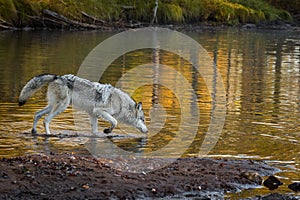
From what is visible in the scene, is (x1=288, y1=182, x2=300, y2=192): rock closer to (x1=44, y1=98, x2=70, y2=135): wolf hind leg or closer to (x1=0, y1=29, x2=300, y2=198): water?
(x1=0, y1=29, x2=300, y2=198): water

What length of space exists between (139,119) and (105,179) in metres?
4.76

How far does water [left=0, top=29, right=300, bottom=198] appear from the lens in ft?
40.8

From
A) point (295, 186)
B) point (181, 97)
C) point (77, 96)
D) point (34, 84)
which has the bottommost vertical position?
point (181, 97)

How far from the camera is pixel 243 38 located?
168ft

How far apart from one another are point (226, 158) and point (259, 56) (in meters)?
25.4

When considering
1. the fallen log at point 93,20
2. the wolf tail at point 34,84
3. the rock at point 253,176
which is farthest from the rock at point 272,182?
the fallen log at point 93,20

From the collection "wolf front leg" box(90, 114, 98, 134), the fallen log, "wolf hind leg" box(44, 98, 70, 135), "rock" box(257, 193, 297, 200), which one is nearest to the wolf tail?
Answer: "wolf hind leg" box(44, 98, 70, 135)

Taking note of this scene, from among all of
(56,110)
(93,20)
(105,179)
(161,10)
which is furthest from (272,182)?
(161,10)

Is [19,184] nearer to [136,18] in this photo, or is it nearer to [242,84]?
[242,84]

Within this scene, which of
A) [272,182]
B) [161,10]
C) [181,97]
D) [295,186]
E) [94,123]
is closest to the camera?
[295,186]

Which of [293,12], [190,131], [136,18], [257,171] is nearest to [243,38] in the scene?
[136,18]

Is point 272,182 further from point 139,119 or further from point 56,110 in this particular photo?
point 56,110

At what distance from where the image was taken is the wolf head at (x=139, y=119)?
1370 cm

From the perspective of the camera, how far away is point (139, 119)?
13805mm
